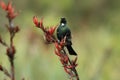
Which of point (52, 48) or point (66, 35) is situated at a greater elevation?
point (66, 35)

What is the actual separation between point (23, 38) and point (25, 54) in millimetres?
1298

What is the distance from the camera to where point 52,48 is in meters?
7.78

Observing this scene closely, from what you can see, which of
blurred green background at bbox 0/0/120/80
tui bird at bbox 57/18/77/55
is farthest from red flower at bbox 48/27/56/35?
blurred green background at bbox 0/0/120/80

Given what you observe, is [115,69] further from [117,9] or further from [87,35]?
[117,9]

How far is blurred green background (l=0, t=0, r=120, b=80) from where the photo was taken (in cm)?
588

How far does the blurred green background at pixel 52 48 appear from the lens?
231 inches

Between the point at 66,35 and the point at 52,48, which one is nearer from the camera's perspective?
Answer: the point at 66,35

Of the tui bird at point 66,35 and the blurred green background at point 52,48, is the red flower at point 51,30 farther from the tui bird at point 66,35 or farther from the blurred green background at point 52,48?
the blurred green background at point 52,48

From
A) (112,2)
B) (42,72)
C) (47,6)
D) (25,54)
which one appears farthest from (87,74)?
(112,2)

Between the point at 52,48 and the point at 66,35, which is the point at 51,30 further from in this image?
the point at 52,48

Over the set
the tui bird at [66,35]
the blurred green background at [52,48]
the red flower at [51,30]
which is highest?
the red flower at [51,30]

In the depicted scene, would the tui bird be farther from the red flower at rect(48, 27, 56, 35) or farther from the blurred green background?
the blurred green background

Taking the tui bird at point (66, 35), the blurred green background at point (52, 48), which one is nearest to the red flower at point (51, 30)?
the tui bird at point (66, 35)

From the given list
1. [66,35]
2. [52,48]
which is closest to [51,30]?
[66,35]
